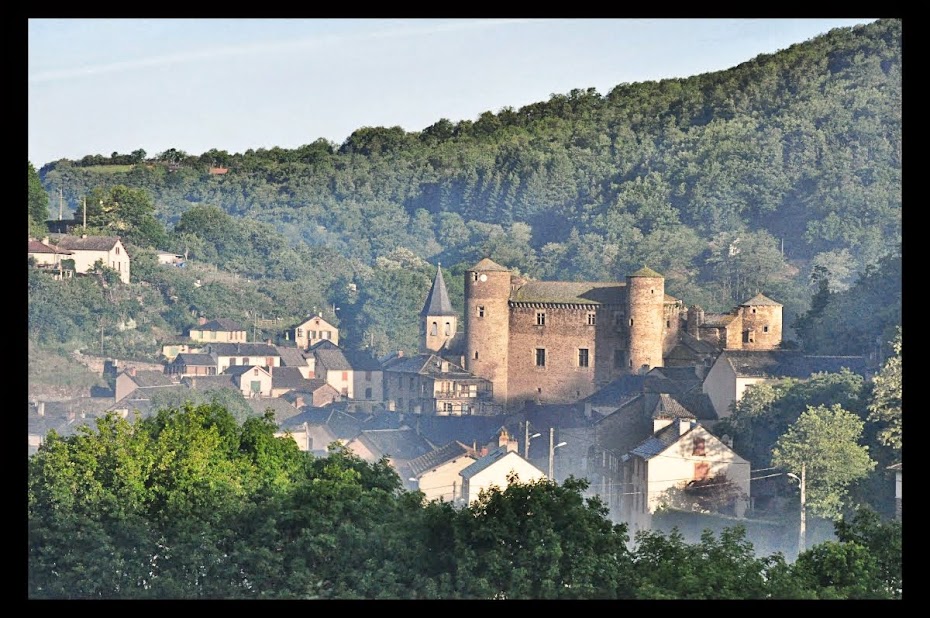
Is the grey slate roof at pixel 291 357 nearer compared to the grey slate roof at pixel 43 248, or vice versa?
the grey slate roof at pixel 291 357

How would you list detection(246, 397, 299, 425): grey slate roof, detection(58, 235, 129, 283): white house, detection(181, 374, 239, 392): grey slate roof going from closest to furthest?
detection(246, 397, 299, 425): grey slate roof
detection(181, 374, 239, 392): grey slate roof
detection(58, 235, 129, 283): white house

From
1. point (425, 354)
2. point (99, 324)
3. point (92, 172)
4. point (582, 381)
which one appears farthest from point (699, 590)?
point (92, 172)

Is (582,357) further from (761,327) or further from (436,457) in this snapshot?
(436,457)

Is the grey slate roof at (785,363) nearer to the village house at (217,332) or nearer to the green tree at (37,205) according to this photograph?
the village house at (217,332)

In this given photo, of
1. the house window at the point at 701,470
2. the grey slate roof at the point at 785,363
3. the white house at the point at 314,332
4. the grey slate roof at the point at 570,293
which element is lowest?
the house window at the point at 701,470

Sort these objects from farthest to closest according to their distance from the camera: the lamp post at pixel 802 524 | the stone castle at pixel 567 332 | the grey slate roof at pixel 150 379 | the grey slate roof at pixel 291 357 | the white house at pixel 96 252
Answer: the white house at pixel 96 252 → the grey slate roof at pixel 291 357 → the grey slate roof at pixel 150 379 → the stone castle at pixel 567 332 → the lamp post at pixel 802 524

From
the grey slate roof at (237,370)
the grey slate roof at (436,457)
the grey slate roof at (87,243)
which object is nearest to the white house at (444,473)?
the grey slate roof at (436,457)

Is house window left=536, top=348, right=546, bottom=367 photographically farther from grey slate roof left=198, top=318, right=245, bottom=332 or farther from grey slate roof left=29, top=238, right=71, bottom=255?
grey slate roof left=29, top=238, right=71, bottom=255

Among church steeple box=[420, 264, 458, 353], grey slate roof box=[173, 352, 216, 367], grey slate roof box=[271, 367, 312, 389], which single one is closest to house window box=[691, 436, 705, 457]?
church steeple box=[420, 264, 458, 353]
